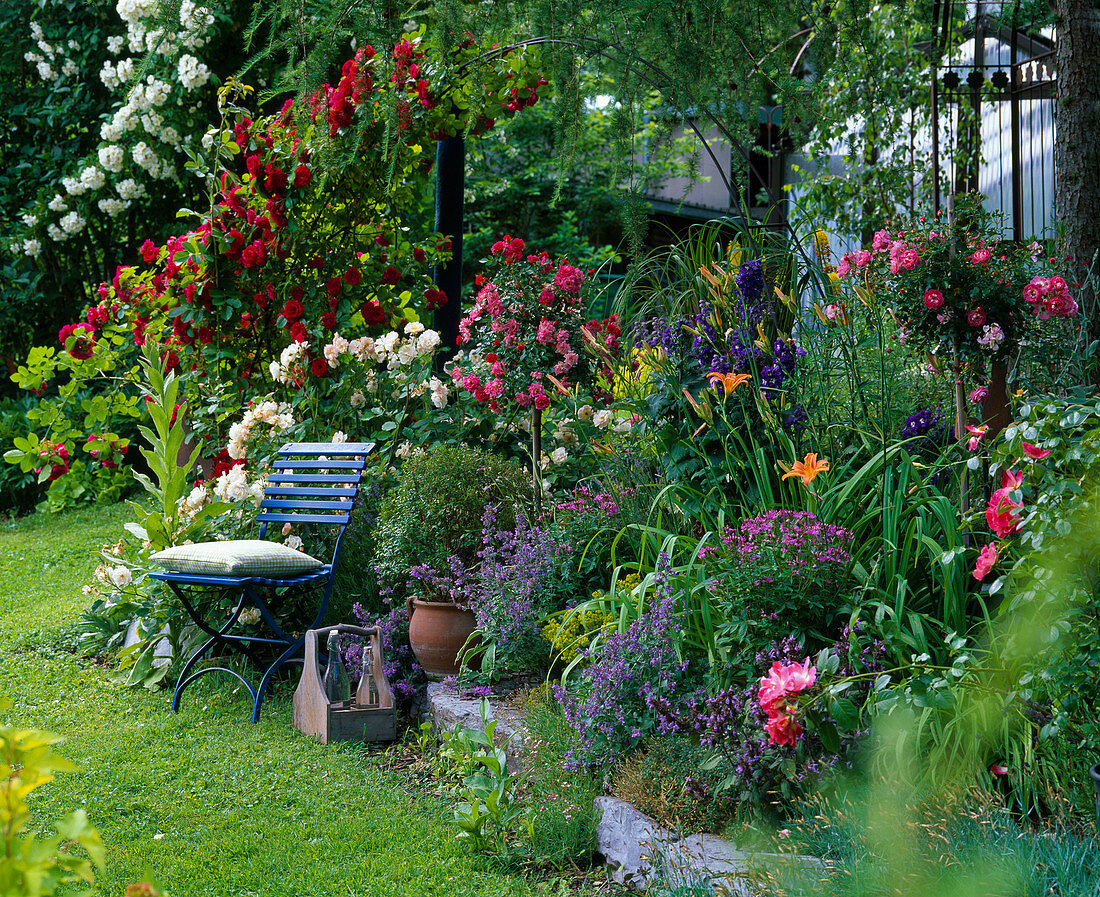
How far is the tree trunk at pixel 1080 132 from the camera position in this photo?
10.6 ft

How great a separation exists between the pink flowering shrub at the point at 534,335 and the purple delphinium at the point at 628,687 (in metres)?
1.39

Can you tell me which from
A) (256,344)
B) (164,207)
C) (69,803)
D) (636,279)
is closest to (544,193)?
(164,207)

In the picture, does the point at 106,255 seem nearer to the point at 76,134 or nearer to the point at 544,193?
the point at 76,134

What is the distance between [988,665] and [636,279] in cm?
196

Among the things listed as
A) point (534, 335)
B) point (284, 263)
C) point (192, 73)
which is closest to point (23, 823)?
point (534, 335)

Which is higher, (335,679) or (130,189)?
(130,189)

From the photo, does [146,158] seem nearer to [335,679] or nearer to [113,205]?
[113,205]

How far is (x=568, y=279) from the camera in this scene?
153 inches

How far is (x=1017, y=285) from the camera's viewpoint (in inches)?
114

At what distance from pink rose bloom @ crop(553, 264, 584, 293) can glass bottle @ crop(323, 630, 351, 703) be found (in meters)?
1.65

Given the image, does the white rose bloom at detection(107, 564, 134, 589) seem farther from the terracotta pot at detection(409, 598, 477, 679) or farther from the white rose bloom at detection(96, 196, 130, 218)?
the white rose bloom at detection(96, 196, 130, 218)

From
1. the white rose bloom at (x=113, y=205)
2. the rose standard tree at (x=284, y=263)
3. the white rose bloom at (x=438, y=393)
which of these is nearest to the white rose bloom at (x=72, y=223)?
the white rose bloom at (x=113, y=205)

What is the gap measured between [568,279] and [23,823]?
3213mm

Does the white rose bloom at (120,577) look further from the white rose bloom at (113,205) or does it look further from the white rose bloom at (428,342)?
the white rose bloom at (113,205)
